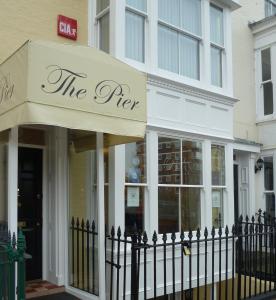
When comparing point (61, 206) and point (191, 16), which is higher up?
point (191, 16)

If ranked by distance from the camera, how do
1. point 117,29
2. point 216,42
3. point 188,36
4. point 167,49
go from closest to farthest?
point 117,29 → point 167,49 → point 188,36 → point 216,42

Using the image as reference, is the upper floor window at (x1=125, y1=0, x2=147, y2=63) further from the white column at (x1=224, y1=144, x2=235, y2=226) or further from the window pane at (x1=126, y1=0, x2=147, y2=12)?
the white column at (x1=224, y1=144, x2=235, y2=226)

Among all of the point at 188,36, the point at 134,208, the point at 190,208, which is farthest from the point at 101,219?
the point at 188,36

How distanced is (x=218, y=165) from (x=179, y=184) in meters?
1.23

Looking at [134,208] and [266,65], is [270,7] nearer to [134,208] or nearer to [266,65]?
[266,65]

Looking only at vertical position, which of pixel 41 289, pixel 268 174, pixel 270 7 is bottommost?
pixel 41 289

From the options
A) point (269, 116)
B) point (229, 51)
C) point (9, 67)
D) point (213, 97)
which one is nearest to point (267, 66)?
point (269, 116)

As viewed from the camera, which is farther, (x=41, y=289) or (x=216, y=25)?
(x=216, y=25)

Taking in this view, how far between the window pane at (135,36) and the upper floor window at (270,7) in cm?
704

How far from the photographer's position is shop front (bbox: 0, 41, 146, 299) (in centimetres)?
498

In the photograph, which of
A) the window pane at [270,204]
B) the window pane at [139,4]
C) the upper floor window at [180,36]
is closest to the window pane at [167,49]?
the upper floor window at [180,36]

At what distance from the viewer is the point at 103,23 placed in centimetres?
721

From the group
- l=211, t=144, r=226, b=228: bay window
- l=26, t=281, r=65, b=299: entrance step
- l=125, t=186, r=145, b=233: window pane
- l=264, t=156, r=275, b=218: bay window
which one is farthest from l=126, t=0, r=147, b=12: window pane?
l=264, t=156, r=275, b=218: bay window

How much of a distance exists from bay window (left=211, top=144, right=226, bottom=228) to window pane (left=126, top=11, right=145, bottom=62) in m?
2.28
